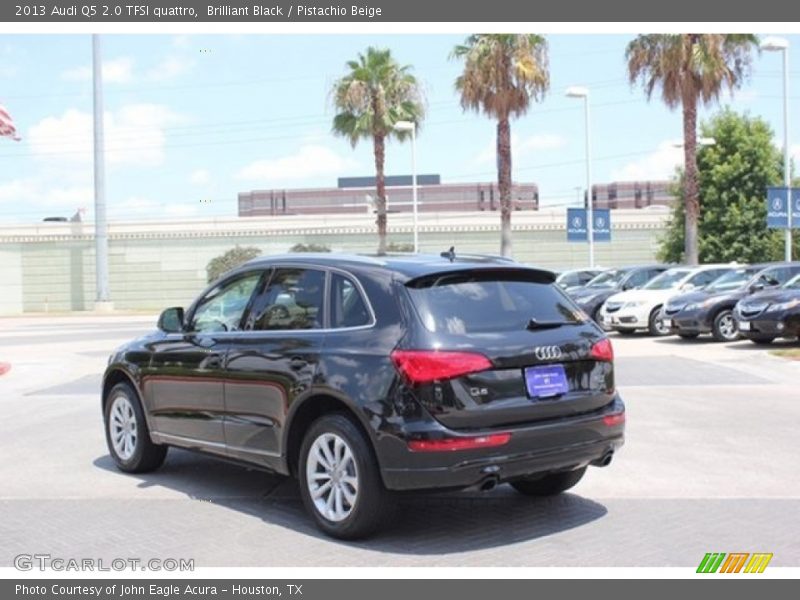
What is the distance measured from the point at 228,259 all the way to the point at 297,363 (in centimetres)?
4623

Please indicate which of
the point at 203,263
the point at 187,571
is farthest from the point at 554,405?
the point at 203,263

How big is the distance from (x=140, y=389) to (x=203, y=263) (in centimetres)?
4631

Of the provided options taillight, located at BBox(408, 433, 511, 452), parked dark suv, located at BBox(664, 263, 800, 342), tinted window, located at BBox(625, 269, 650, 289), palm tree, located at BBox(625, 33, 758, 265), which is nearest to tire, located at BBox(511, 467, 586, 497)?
taillight, located at BBox(408, 433, 511, 452)

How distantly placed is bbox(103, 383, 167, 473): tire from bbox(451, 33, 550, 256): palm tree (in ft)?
89.6

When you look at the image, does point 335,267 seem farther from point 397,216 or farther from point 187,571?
point 397,216

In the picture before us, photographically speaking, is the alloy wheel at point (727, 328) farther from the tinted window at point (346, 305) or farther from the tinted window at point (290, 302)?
the tinted window at point (346, 305)

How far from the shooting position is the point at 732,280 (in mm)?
21594

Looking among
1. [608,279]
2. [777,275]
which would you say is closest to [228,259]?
[608,279]

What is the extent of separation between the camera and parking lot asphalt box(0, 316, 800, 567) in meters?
5.70

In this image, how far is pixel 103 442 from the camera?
9719mm

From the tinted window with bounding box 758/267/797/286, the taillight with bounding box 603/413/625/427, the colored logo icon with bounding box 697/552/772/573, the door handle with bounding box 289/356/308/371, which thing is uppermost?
the tinted window with bounding box 758/267/797/286

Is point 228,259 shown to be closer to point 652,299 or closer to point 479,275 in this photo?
point 652,299

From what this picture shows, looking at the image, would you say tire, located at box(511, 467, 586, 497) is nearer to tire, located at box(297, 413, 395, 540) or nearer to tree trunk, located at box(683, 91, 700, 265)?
tire, located at box(297, 413, 395, 540)

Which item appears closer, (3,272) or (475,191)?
(3,272)
